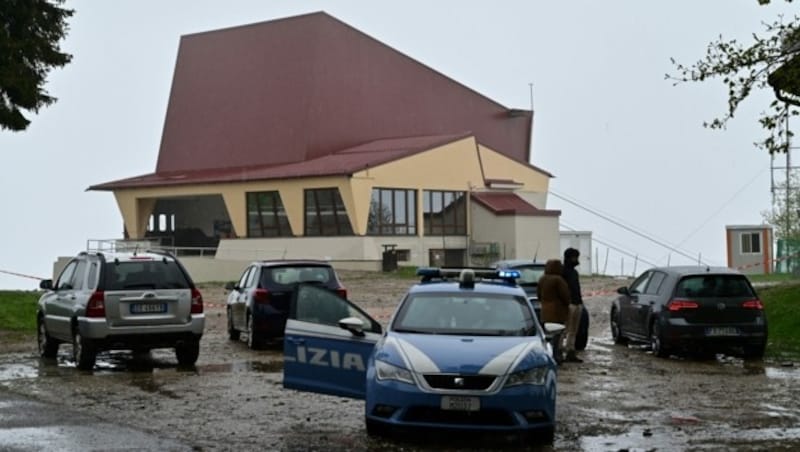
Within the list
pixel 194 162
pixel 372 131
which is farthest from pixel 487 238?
pixel 194 162

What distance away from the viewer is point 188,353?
19.6 m

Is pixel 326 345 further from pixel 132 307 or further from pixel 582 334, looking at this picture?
pixel 582 334

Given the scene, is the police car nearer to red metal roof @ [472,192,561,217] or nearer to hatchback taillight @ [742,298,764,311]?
hatchback taillight @ [742,298,764,311]

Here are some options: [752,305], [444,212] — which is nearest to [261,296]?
[752,305]

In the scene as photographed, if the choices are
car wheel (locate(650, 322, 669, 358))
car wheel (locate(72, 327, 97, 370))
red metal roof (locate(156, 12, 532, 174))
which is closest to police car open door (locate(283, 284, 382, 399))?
car wheel (locate(72, 327, 97, 370))

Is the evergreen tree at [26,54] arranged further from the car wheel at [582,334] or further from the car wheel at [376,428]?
the car wheel at [376,428]

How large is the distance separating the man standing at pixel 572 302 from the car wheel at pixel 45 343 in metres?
8.75

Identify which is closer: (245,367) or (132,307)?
(132,307)

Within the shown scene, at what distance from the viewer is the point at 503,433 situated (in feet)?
38.7

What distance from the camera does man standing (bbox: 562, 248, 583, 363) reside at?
794 inches

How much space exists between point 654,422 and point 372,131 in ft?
174

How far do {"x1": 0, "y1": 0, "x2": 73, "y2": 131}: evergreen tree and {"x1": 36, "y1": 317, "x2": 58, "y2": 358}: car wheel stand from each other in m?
14.2

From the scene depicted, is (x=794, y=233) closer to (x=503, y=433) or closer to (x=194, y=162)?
(x=194, y=162)

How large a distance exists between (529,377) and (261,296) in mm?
11594
